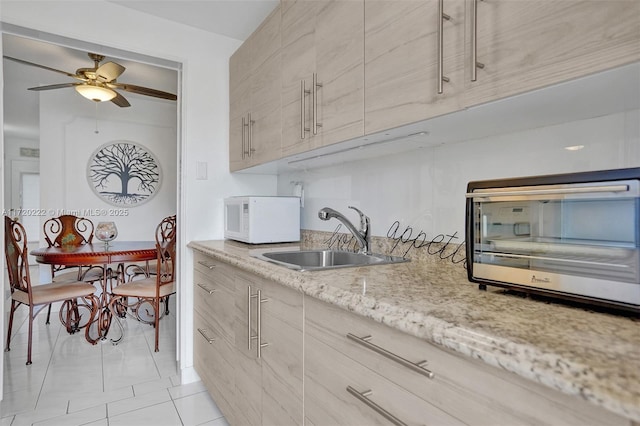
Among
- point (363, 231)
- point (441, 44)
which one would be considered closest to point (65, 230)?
point (363, 231)

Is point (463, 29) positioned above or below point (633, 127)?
above

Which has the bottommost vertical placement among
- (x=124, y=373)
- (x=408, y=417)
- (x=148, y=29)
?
(x=124, y=373)

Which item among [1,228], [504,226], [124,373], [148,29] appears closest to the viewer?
[504,226]

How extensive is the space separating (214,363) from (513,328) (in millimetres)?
1695

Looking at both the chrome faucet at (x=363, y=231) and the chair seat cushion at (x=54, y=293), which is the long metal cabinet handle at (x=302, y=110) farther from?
the chair seat cushion at (x=54, y=293)

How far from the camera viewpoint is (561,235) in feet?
2.49

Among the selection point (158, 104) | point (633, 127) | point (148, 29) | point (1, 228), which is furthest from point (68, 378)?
point (158, 104)

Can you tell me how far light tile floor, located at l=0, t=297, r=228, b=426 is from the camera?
1.87m

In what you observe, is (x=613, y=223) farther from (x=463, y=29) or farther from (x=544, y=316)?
(x=463, y=29)

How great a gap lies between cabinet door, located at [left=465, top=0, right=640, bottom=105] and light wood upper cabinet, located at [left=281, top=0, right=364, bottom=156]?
1.53 ft

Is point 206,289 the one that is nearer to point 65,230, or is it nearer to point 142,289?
point 142,289

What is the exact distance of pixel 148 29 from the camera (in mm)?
Result: 2178

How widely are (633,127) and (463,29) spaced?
1.70 ft

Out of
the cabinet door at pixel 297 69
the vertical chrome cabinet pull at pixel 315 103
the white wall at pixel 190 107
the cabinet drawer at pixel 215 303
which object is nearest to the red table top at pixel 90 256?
the white wall at pixel 190 107
